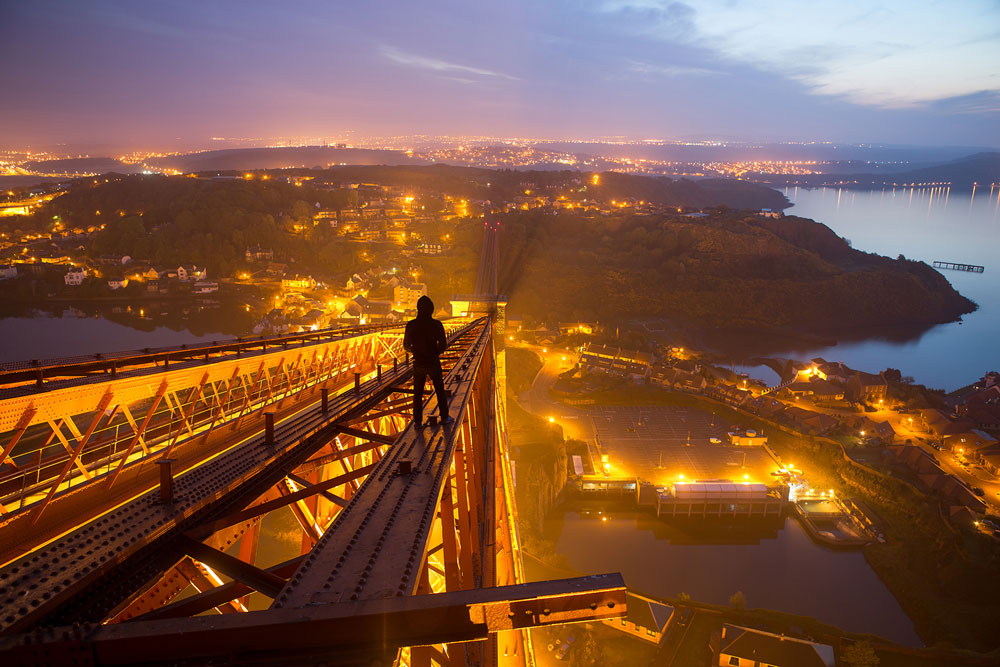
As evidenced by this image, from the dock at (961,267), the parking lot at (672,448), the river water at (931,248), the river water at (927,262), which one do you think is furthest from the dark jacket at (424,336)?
the dock at (961,267)

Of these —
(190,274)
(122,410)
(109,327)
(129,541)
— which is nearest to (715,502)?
(122,410)

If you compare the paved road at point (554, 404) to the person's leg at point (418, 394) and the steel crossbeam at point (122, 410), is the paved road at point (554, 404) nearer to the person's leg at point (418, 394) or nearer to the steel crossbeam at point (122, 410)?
the steel crossbeam at point (122, 410)

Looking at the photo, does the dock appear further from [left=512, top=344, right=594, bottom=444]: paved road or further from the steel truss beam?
the steel truss beam

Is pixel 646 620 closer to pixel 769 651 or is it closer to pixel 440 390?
pixel 769 651

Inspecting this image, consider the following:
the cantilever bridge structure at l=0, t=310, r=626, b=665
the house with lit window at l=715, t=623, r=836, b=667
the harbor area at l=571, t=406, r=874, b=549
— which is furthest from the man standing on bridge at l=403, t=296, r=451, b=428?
the harbor area at l=571, t=406, r=874, b=549

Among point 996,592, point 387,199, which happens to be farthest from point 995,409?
point 387,199

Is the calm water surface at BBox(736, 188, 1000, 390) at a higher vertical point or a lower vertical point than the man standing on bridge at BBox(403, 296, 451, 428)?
lower

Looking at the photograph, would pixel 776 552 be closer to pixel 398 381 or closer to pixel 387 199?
pixel 398 381
